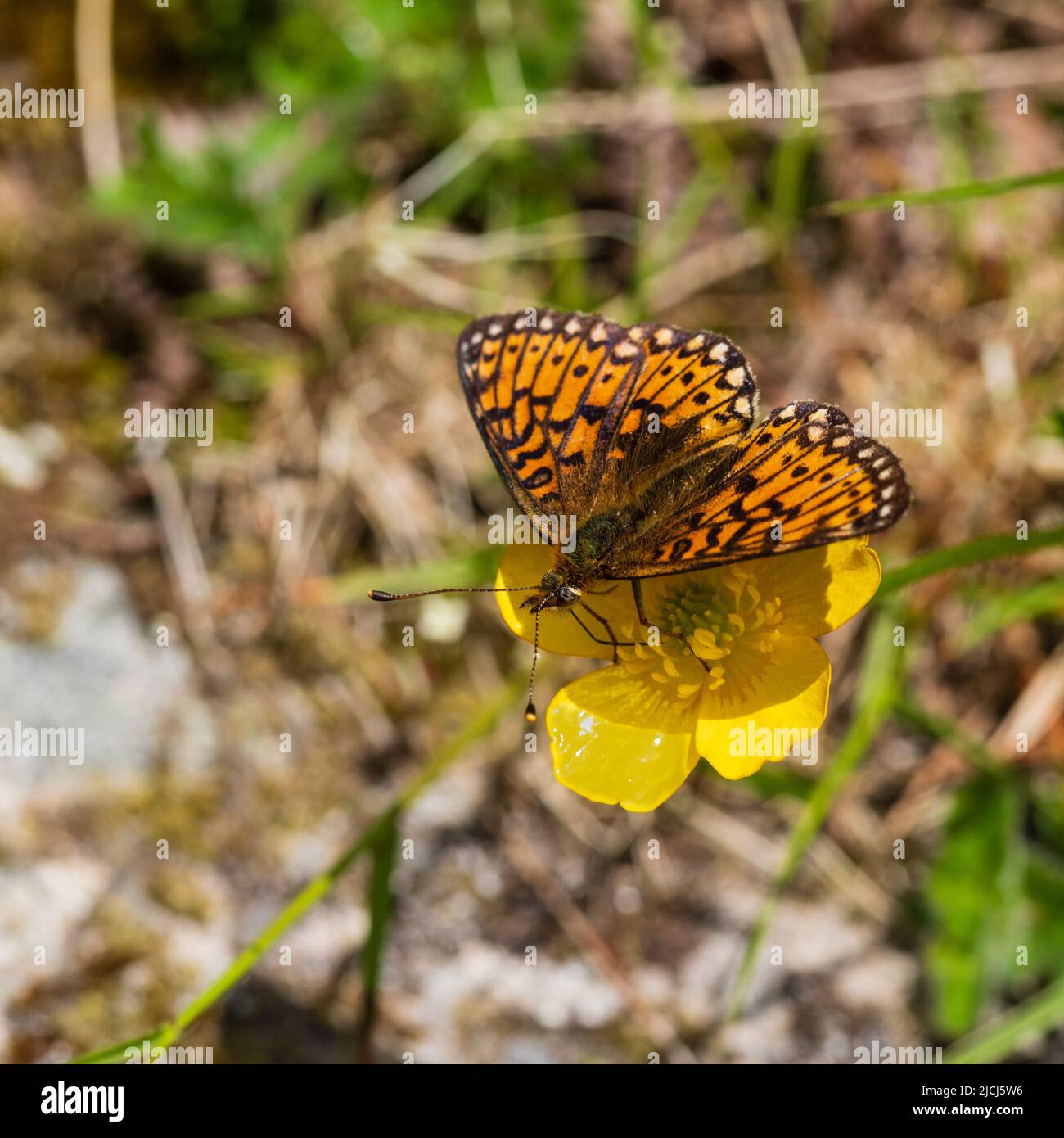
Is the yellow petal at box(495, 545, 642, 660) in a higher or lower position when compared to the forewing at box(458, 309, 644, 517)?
lower

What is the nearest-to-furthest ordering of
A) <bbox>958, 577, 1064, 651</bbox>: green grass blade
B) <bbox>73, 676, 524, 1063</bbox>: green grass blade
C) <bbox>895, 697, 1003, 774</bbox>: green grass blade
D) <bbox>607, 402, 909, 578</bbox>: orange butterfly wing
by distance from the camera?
<bbox>607, 402, 909, 578</bbox>: orange butterfly wing → <bbox>73, 676, 524, 1063</bbox>: green grass blade → <bbox>895, 697, 1003, 774</bbox>: green grass blade → <bbox>958, 577, 1064, 651</bbox>: green grass blade

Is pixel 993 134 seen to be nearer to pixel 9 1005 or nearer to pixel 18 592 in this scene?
pixel 18 592

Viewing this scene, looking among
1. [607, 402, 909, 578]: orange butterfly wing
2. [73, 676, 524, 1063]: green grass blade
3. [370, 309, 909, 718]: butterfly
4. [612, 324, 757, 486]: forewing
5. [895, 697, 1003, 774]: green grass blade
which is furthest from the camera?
[895, 697, 1003, 774]: green grass blade

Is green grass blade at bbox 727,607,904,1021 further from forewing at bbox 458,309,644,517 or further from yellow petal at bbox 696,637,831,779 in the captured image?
forewing at bbox 458,309,644,517

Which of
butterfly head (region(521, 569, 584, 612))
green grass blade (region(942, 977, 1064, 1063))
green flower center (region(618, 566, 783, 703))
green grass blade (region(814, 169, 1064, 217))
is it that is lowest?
green grass blade (region(942, 977, 1064, 1063))

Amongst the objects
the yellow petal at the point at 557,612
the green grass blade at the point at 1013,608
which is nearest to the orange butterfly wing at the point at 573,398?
the yellow petal at the point at 557,612

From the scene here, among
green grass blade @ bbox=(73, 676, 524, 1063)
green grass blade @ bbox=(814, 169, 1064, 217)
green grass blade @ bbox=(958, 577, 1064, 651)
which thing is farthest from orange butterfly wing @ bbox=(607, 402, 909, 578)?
green grass blade @ bbox=(958, 577, 1064, 651)

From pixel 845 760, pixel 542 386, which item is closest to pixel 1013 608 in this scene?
pixel 845 760
